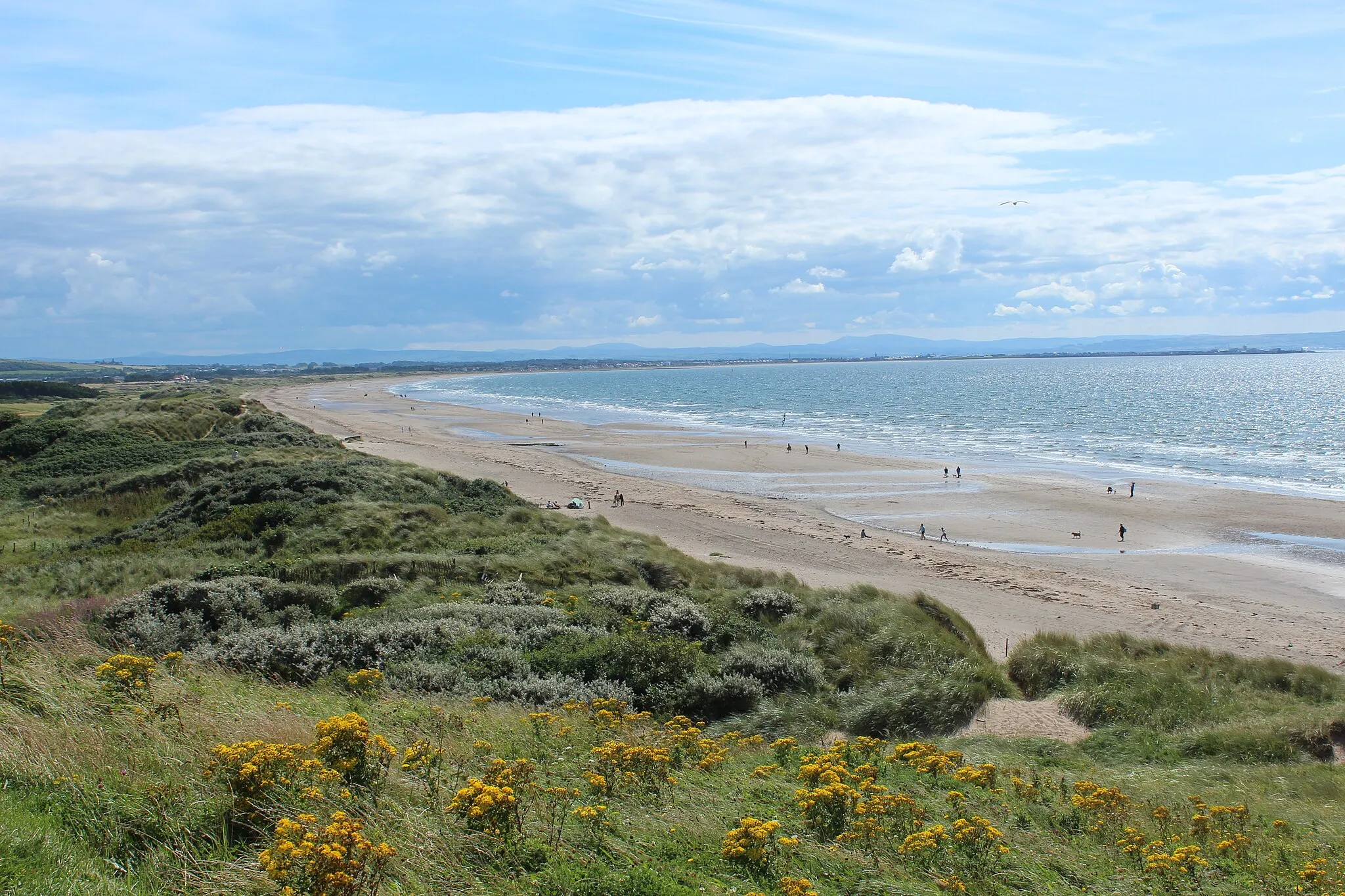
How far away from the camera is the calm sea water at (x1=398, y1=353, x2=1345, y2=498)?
47.0 meters

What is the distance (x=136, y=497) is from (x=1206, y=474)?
46.1m

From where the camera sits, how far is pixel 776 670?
10508 mm

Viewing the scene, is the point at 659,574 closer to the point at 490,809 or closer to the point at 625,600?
the point at 625,600

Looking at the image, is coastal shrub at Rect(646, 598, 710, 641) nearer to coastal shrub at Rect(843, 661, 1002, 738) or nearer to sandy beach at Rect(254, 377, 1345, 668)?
coastal shrub at Rect(843, 661, 1002, 738)

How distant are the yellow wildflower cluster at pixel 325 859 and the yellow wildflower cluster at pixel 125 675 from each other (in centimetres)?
276

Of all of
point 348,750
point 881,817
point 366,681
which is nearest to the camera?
point 348,750

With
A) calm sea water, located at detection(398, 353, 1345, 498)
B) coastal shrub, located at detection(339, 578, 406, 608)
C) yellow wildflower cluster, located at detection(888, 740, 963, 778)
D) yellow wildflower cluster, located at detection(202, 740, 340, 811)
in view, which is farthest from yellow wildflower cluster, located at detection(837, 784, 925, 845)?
calm sea water, located at detection(398, 353, 1345, 498)

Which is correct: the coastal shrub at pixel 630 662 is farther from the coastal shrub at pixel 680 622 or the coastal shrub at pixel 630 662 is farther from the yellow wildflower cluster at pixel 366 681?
the yellow wildflower cluster at pixel 366 681

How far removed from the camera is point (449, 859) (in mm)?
4414

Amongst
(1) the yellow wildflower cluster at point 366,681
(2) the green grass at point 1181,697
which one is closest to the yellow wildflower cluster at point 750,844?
(1) the yellow wildflower cluster at point 366,681

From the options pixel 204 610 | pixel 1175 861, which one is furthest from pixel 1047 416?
pixel 1175 861

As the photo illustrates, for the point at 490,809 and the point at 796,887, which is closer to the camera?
the point at 796,887

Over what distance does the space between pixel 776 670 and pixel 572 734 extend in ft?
13.2

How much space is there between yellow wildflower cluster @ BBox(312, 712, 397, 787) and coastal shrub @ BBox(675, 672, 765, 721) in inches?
194
